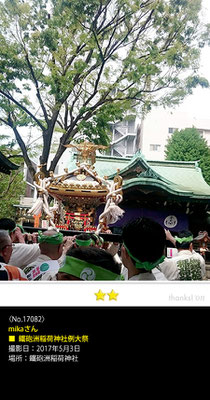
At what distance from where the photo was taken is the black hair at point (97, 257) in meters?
0.75


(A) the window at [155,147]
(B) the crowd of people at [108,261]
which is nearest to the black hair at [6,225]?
(B) the crowd of people at [108,261]

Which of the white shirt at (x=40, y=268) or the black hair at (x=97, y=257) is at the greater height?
the black hair at (x=97, y=257)

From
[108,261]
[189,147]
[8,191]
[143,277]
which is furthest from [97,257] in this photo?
[189,147]

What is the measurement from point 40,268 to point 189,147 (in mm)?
1186

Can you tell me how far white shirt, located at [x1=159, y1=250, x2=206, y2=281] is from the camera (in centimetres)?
100

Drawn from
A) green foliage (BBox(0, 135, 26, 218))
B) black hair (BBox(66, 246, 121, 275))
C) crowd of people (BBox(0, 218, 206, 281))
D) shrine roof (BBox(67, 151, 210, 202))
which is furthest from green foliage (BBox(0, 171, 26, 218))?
shrine roof (BBox(67, 151, 210, 202))

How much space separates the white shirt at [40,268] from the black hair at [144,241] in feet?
0.91

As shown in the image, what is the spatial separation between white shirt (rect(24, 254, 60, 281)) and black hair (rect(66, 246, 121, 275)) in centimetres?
12

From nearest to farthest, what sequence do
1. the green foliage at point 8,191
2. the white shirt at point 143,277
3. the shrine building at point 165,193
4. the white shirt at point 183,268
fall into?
the white shirt at point 143,277, the white shirt at point 183,268, the green foliage at point 8,191, the shrine building at point 165,193

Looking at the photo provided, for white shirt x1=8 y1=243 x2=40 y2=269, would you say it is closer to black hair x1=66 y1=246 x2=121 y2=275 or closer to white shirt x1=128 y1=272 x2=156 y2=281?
black hair x1=66 y1=246 x2=121 y2=275

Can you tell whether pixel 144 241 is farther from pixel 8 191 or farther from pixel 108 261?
pixel 8 191

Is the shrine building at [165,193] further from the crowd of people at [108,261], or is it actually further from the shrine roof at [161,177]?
the crowd of people at [108,261]
